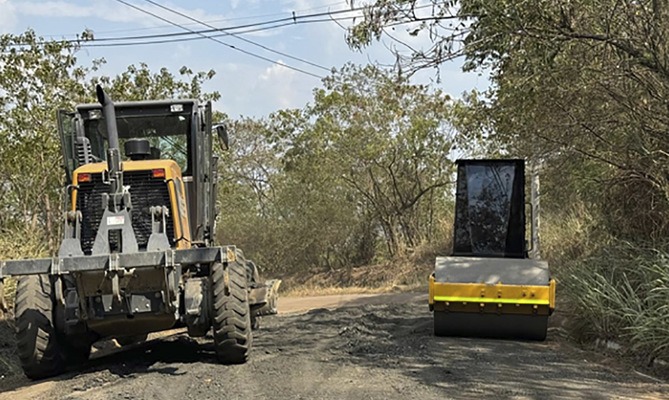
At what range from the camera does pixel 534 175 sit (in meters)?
11.8

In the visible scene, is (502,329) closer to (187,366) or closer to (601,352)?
(601,352)

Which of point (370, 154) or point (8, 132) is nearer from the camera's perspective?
point (8, 132)

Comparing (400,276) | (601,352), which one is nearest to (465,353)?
(601,352)

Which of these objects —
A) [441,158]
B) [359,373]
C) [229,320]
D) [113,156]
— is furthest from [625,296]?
[441,158]

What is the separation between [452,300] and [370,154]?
13.4 m

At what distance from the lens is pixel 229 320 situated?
694 cm

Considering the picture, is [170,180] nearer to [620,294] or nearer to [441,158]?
[620,294]

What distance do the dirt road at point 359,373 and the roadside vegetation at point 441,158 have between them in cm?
121

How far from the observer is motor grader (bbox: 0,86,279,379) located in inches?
258

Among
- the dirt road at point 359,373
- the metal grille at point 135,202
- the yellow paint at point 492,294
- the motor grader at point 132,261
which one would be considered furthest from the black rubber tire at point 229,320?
the yellow paint at point 492,294

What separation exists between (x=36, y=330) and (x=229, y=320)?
6.55 ft

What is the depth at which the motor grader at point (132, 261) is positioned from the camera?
6.55 meters

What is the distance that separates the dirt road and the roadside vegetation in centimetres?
121

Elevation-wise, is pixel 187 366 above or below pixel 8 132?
below
